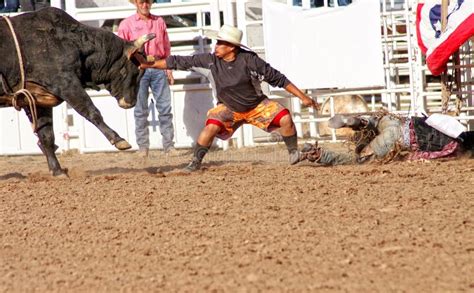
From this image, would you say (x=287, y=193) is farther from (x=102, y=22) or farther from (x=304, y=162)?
(x=102, y=22)

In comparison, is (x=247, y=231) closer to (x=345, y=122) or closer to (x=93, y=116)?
(x=345, y=122)

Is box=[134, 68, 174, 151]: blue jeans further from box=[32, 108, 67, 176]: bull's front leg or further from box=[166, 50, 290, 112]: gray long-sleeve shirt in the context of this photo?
box=[166, 50, 290, 112]: gray long-sleeve shirt

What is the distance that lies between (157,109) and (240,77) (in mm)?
3540

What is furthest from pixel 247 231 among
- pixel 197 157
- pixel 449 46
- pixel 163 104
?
pixel 163 104

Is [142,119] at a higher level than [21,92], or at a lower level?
lower

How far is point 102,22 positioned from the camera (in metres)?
13.8

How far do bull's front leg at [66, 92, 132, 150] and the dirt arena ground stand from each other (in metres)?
0.34

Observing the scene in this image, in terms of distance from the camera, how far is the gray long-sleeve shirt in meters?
9.03

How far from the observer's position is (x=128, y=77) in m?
9.52

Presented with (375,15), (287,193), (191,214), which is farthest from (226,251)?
(375,15)

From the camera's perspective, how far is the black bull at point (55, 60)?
8953 millimetres

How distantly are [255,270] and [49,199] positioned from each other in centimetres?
324

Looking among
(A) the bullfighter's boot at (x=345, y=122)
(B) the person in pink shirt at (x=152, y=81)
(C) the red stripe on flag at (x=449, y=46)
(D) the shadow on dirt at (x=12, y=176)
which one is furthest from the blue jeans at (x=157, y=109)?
(A) the bullfighter's boot at (x=345, y=122)

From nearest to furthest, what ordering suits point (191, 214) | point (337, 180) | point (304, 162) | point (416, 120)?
point (191, 214) < point (337, 180) < point (416, 120) < point (304, 162)
